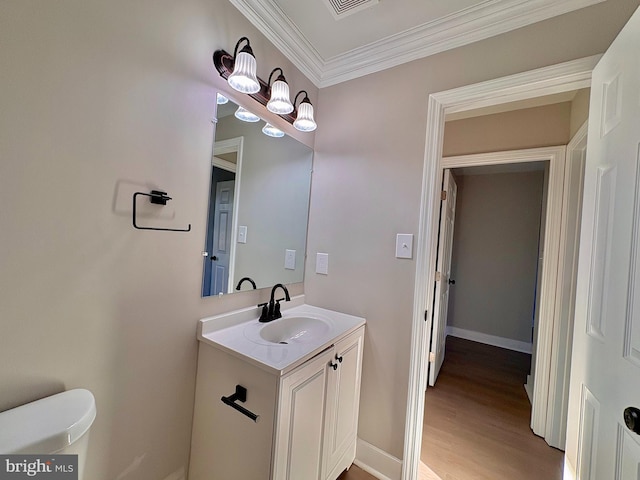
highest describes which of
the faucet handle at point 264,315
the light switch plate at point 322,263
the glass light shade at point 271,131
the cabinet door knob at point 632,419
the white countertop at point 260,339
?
the glass light shade at point 271,131

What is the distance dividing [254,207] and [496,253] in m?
3.65

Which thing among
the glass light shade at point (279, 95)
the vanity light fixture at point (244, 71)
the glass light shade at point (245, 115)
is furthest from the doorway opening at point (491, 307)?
the vanity light fixture at point (244, 71)

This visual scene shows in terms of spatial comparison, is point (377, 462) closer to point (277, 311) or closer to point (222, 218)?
point (277, 311)

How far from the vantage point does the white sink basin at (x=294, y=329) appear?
1.41 meters

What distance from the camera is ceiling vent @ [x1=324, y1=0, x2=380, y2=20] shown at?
1252 mm

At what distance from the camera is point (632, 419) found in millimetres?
649

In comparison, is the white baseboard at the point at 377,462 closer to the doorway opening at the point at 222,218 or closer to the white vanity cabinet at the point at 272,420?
the white vanity cabinet at the point at 272,420

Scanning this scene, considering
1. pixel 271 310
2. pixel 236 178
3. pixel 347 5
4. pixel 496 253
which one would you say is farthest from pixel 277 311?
pixel 496 253

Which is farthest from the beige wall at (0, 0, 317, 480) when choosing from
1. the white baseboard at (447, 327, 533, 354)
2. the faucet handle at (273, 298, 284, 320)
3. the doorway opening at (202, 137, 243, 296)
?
the white baseboard at (447, 327, 533, 354)

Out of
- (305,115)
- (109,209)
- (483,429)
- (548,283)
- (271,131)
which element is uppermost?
(305,115)

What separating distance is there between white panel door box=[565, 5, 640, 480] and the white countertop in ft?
3.09

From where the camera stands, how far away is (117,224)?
914mm

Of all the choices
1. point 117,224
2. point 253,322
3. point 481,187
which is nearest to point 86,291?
point 117,224

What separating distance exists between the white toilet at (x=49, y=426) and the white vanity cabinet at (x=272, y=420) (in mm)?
452
